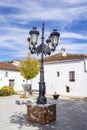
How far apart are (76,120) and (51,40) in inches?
195

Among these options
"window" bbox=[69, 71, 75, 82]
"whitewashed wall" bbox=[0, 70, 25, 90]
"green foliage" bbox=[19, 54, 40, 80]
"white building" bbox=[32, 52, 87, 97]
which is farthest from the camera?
"whitewashed wall" bbox=[0, 70, 25, 90]

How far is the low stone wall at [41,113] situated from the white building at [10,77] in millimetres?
21392

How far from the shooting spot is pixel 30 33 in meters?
11.2

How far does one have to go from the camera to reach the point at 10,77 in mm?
35406

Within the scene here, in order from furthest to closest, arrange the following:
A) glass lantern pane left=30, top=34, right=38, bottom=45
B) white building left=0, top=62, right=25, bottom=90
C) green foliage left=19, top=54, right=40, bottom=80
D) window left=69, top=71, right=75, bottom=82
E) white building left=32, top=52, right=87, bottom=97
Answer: white building left=0, top=62, right=25, bottom=90, window left=69, top=71, right=75, bottom=82, white building left=32, top=52, right=87, bottom=97, green foliage left=19, top=54, right=40, bottom=80, glass lantern pane left=30, top=34, right=38, bottom=45

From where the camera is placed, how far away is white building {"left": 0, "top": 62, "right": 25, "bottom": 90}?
33.4m

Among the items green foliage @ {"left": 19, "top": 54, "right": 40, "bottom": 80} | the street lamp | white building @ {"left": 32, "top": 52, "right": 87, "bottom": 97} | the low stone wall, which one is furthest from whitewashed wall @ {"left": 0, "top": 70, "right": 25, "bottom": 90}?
the street lamp

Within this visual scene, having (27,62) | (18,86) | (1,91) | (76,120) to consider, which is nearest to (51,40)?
(76,120)

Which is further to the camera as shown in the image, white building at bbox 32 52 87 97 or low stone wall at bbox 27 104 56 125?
white building at bbox 32 52 87 97

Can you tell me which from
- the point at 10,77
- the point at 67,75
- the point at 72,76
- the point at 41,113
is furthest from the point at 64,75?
the point at 41,113

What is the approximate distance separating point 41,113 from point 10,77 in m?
24.3

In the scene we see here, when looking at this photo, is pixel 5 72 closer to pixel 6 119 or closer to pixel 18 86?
pixel 18 86

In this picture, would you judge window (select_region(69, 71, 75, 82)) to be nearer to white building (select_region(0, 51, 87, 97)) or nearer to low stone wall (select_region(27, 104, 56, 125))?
white building (select_region(0, 51, 87, 97))

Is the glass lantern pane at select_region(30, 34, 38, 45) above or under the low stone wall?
above
